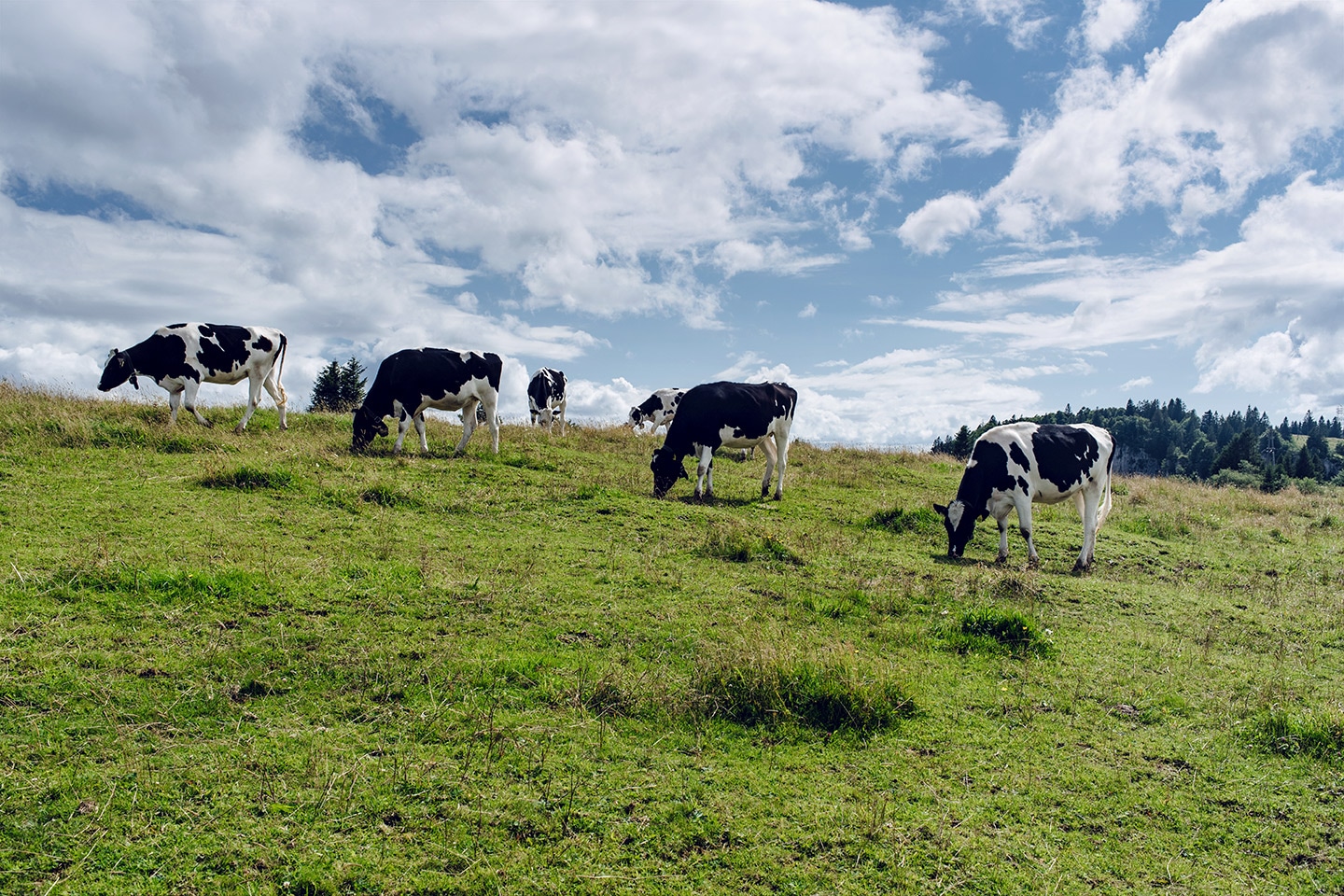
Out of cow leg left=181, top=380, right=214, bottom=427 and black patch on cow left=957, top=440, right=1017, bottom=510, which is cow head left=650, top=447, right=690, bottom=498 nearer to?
black patch on cow left=957, top=440, right=1017, bottom=510

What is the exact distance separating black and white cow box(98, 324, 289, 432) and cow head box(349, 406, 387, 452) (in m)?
2.54

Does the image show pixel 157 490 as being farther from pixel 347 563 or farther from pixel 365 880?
pixel 365 880

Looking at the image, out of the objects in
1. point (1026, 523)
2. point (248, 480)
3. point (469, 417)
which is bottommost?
point (248, 480)

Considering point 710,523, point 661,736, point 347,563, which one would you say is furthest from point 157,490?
point 661,736

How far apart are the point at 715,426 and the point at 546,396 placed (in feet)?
44.5

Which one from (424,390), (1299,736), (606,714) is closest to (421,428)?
(424,390)

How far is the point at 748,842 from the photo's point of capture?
15.4 ft

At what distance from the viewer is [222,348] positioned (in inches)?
755

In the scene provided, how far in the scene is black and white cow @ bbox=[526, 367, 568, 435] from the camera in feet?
97.7

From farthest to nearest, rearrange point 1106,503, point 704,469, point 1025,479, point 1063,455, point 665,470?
point 704,469, point 665,470, point 1106,503, point 1063,455, point 1025,479

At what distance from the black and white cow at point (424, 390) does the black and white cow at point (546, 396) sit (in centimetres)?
972

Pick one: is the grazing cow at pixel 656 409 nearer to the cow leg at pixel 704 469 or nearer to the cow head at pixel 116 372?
the cow leg at pixel 704 469

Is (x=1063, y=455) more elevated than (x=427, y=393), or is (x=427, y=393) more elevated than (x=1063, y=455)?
(x=427, y=393)

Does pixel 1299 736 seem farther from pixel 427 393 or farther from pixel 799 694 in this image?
pixel 427 393
